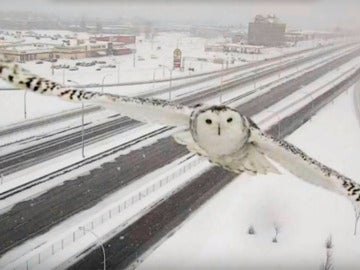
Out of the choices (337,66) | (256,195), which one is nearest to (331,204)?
(256,195)

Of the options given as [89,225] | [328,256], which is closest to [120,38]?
[89,225]

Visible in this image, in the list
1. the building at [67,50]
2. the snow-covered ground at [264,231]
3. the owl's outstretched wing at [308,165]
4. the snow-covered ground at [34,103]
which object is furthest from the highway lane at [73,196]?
the building at [67,50]

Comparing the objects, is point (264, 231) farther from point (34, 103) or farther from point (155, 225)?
point (34, 103)

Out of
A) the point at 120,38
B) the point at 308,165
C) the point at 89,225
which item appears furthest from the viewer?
the point at 120,38

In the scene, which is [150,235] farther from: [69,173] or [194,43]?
[194,43]

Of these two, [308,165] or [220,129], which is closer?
[220,129]

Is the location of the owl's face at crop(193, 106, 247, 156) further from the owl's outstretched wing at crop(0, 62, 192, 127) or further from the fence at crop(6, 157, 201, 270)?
the fence at crop(6, 157, 201, 270)

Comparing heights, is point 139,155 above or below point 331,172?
below
